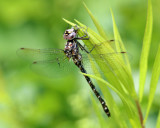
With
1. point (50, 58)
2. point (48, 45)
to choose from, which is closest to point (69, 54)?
point (50, 58)

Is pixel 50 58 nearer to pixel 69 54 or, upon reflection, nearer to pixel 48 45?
pixel 69 54

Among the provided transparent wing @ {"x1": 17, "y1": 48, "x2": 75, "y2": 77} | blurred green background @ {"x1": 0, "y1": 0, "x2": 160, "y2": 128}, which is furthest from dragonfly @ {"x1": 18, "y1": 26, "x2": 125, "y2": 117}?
blurred green background @ {"x1": 0, "y1": 0, "x2": 160, "y2": 128}

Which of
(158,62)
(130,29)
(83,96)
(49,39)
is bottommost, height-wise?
(83,96)

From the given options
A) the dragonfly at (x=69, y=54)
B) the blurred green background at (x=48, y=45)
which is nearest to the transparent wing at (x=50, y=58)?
the dragonfly at (x=69, y=54)

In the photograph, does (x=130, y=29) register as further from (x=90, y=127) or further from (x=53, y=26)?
(x=90, y=127)

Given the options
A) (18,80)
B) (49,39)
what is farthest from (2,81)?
(49,39)

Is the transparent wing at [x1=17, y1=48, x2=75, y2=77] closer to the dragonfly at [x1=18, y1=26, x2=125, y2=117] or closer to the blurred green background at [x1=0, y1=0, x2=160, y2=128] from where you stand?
the dragonfly at [x1=18, y1=26, x2=125, y2=117]

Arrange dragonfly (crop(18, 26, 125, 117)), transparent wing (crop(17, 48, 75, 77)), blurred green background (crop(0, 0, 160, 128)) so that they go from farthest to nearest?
blurred green background (crop(0, 0, 160, 128)) → transparent wing (crop(17, 48, 75, 77)) → dragonfly (crop(18, 26, 125, 117))

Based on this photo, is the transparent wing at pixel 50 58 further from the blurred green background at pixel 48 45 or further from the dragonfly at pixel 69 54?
the blurred green background at pixel 48 45
